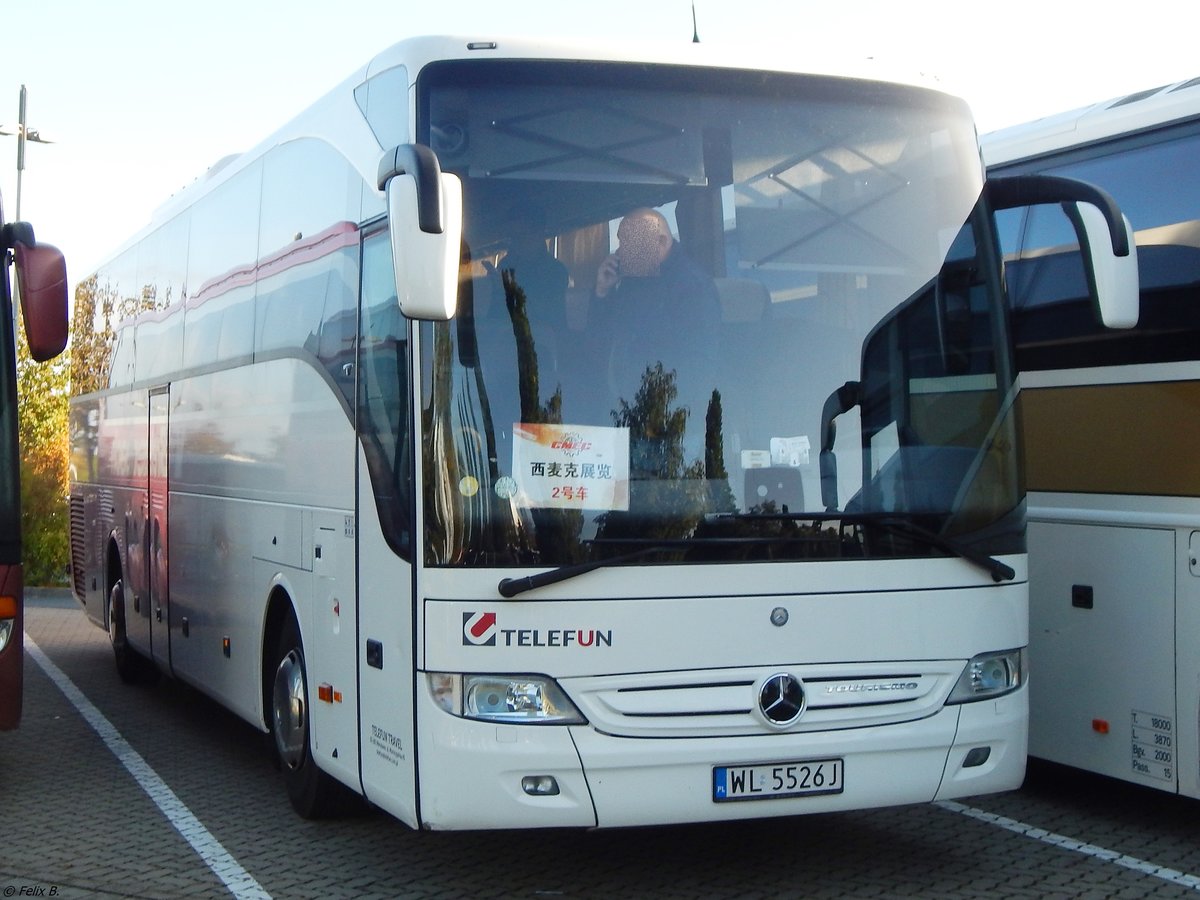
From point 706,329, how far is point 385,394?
1.27 meters

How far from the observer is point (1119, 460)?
7469mm

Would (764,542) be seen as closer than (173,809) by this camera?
Yes

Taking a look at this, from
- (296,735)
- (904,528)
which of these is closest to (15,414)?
(296,735)

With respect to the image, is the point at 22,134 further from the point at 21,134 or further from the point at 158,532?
the point at 158,532

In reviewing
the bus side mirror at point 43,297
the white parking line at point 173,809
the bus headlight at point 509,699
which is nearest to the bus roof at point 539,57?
the bus side mirror at point 43,297

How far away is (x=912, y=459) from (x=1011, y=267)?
2.56m

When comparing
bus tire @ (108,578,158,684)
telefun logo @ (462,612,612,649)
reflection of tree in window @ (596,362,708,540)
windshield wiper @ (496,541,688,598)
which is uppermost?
reflection of tree in window @ (596,362,708,540)

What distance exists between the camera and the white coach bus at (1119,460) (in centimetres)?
717

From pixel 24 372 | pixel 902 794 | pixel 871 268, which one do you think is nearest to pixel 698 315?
pixel 871 268

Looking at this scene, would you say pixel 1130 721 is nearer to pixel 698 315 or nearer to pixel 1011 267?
pixel 1011 267

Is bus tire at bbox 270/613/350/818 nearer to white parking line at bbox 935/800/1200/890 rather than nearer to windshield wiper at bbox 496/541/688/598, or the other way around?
windshield wiper at bbox 496/541/688/598

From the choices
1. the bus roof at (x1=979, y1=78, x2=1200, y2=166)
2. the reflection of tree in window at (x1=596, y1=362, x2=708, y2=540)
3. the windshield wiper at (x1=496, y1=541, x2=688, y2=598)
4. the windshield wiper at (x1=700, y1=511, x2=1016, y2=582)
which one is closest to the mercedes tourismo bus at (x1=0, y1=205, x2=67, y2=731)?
the windshield wiper at (x1=496, y1=541, x2=688, y2=598)

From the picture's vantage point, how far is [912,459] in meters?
6.22

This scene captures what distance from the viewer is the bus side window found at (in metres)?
6.00
